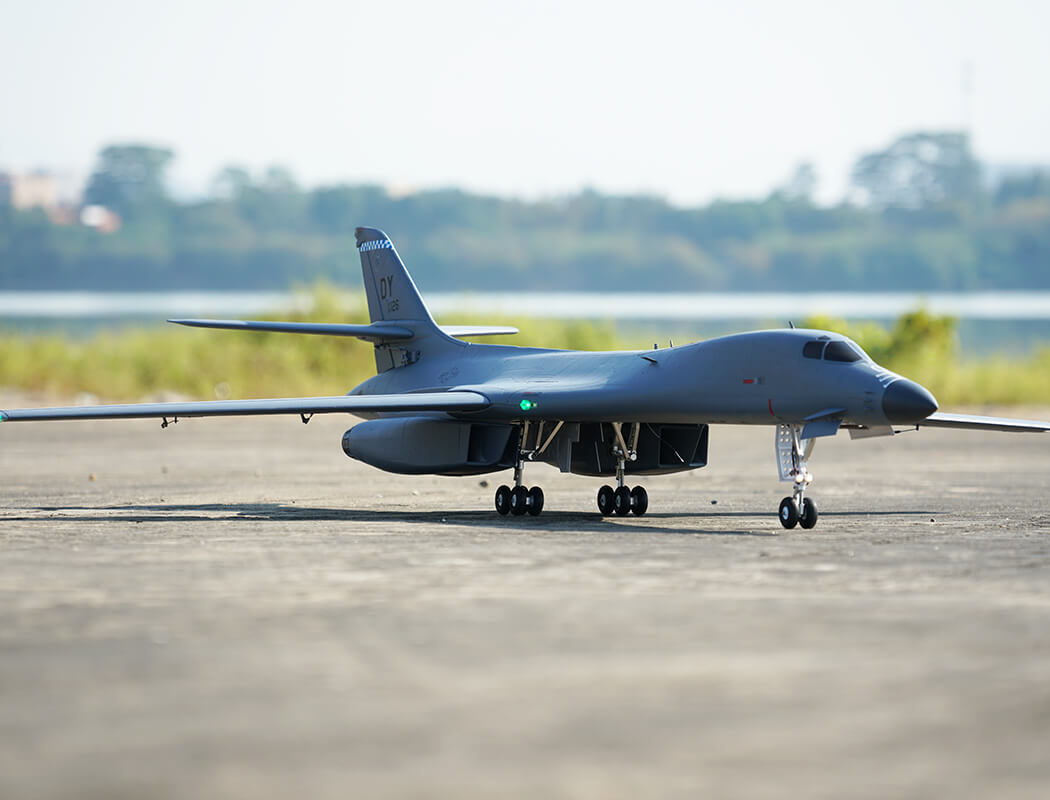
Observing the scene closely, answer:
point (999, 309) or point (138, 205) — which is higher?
point (138, 205)

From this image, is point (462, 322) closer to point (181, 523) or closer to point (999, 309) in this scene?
point (181, 523)

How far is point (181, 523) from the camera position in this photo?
1455cm

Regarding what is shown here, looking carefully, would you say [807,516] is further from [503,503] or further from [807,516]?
[503,503]

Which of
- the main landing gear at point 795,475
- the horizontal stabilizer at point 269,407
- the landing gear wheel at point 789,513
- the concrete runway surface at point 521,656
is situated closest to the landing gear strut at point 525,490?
the concrete runway surface at point 521,656

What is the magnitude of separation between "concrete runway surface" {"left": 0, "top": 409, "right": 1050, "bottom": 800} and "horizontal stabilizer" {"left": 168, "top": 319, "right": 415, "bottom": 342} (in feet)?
8.84

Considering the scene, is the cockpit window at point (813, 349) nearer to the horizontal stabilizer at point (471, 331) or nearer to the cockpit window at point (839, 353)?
the cockpit window at point (839, 353)

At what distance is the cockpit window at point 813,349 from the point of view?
1420cm

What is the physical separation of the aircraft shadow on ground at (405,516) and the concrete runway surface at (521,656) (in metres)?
0.12

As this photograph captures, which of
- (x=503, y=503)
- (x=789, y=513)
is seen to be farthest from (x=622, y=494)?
(x=789, y=513)

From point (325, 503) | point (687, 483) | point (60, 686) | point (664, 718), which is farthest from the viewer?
point (687, 483)

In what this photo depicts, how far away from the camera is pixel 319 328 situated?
1839 cm

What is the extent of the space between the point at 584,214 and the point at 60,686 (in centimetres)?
14474

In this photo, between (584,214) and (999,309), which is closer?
(999,309)

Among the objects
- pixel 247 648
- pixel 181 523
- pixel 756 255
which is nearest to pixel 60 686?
pixel 247 648
